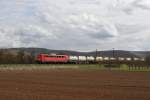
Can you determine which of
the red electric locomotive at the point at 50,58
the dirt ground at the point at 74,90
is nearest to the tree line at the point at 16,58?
the red electric locomotive at the point at 50,58

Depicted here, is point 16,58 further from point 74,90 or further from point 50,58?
point 74,90

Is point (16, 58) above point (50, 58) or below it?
above

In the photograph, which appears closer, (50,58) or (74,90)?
(74,90)

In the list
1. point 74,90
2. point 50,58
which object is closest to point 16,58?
point 50,58

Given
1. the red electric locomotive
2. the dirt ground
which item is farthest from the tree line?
the dirt ground

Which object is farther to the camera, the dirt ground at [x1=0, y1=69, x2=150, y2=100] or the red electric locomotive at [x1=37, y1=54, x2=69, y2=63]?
the red electric locomotive at [x1=37, y1=54, x2=69, y2=63]

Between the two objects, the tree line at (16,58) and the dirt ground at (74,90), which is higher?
the tree line at (16,58)

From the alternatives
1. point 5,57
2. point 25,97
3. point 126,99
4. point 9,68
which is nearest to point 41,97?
point 25,97

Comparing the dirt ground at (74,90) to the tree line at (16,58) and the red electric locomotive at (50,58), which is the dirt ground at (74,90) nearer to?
the red electric locomotive at (50,58)

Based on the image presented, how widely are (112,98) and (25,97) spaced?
5.21 meters

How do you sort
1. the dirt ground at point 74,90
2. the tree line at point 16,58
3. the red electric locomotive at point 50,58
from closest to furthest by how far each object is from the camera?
the dirt ground at point 74,90 → the red electric locomotive at point 50,58 → the tree line at point 16,58

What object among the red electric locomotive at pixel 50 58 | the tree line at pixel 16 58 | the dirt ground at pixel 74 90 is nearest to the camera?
the dirt ground at pixel 74 90

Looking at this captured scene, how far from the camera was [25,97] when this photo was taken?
21.4 m

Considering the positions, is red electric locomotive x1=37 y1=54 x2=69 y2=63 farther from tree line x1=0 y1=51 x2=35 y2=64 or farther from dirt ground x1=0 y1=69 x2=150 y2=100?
dirt ground x1=0 y1=69 x2=150 y2=100
